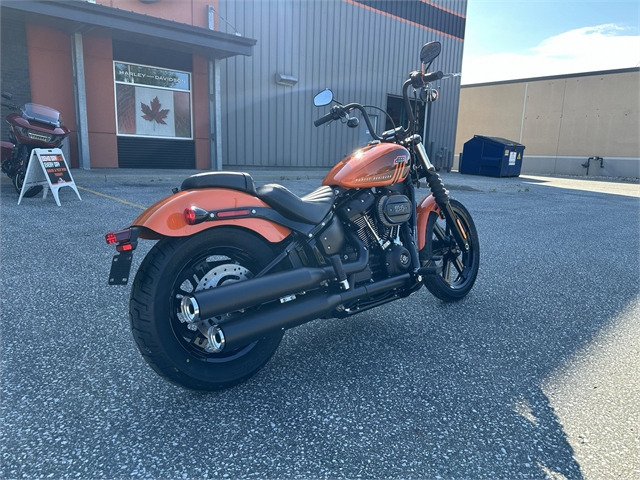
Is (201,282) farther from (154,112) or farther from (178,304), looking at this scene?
(154,112)

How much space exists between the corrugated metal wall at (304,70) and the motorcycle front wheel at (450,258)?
11027 millimetres

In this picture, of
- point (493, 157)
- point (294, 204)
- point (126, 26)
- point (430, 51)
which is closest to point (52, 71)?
point (126, 26)

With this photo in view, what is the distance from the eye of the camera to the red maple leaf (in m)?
11.8

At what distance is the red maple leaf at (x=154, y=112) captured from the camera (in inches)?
464

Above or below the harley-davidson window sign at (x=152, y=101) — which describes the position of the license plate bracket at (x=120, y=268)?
below

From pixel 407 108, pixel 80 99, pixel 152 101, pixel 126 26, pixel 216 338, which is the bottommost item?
Result: pixel 216 338

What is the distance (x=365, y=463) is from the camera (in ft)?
5.51

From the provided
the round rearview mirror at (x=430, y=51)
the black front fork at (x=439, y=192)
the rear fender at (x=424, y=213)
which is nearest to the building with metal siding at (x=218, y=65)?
the round rearview mirror at (x=430, y=51)

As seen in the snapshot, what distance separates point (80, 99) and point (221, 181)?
10.1 metres

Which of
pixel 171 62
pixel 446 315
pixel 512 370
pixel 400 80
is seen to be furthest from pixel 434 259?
pixel 400 80

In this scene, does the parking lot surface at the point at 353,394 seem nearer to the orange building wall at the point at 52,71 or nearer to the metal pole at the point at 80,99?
the metal pole at the point at 80,99

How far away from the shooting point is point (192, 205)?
6.44 feet

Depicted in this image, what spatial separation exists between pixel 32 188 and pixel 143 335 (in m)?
6.57

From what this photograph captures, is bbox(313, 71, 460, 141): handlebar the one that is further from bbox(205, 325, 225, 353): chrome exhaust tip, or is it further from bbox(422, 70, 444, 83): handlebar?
bbox(205, 325, 225, 353): chrome exhaust tip
